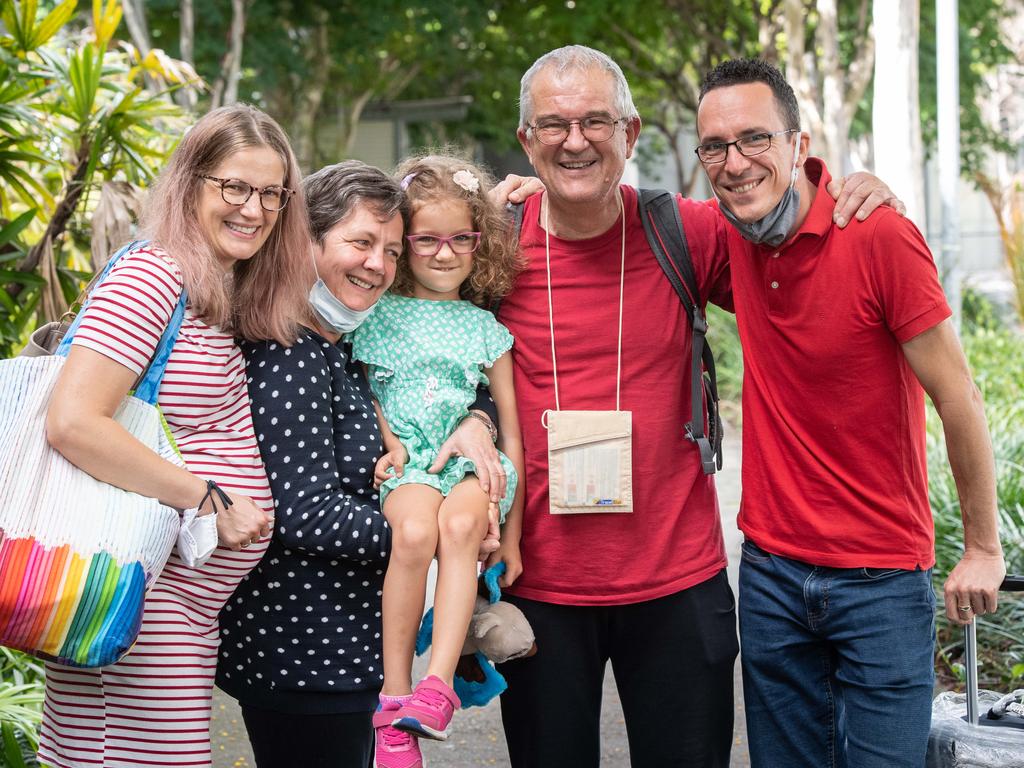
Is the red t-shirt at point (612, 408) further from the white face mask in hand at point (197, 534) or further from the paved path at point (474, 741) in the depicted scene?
the paved path at point (474, 741)

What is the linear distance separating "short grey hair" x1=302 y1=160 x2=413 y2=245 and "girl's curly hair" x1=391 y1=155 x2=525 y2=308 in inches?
6.9

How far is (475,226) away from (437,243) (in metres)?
0.14

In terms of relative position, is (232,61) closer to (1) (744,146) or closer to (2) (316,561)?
(1) (744,146)

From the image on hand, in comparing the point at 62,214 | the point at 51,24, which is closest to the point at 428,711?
the point at 62,214

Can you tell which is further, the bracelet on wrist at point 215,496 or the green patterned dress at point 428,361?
the green patterned dress at point 428,361

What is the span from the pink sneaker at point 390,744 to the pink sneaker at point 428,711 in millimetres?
35

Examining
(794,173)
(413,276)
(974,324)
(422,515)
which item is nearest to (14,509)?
(422,515)

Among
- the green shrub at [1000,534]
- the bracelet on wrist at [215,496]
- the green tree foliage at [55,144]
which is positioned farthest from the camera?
the green shrub at [1000,534]

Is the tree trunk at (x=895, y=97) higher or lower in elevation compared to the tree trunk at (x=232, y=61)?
lower

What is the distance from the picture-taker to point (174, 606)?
2623mm

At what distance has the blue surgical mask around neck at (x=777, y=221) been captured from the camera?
2.98 meters

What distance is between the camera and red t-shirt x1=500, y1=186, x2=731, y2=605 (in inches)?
126

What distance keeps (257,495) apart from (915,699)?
68.1 inches

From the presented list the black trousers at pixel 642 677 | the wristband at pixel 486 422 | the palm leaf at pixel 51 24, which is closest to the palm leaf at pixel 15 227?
the palm leaf at pixel 51 24
